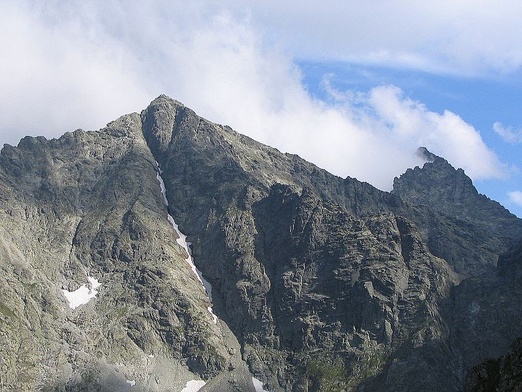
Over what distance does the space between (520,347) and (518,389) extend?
1215 cm


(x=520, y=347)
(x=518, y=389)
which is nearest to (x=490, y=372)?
(x=520, y=347)

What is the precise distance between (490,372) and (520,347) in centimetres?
485

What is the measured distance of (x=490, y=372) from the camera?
81.6 metres

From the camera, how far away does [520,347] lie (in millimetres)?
81125

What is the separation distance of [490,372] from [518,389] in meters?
11.7

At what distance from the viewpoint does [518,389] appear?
7006 cm

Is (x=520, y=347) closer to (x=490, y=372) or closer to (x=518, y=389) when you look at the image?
(x=490, y=372)

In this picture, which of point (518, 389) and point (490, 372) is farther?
point (490, 372)

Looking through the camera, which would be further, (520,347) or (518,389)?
(520,347)

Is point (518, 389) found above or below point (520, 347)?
below
